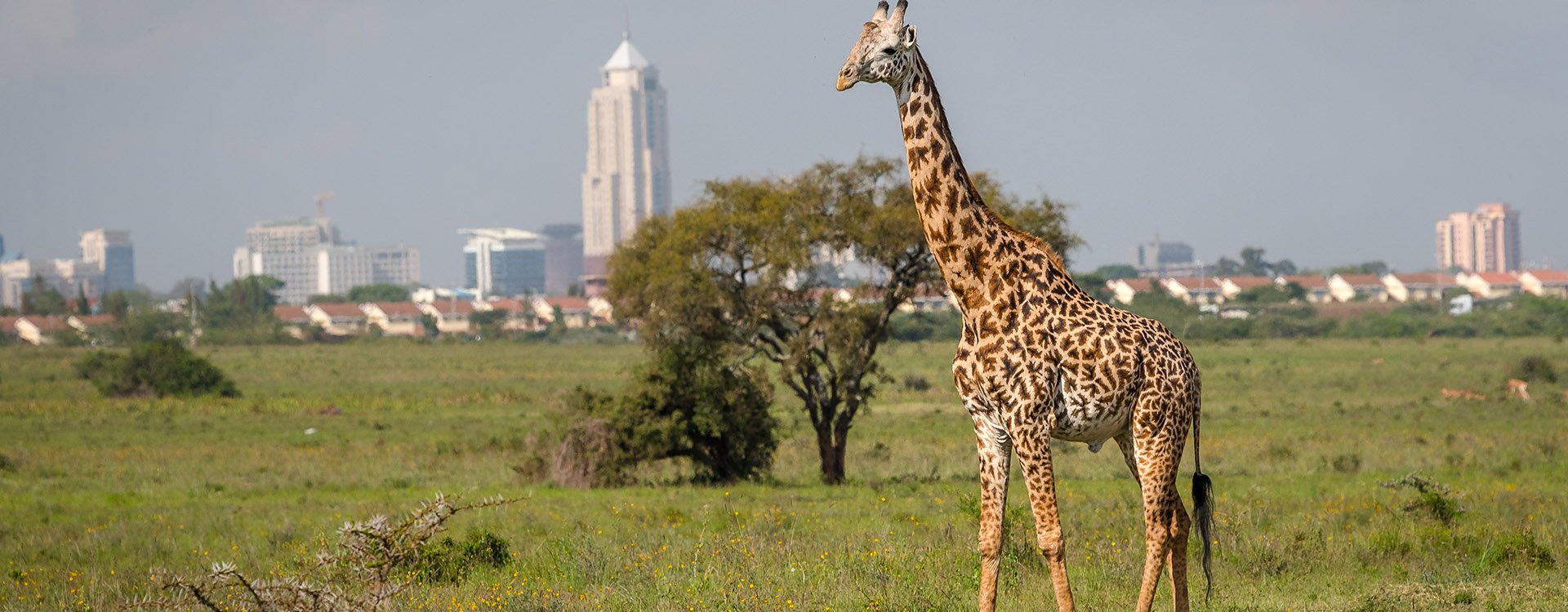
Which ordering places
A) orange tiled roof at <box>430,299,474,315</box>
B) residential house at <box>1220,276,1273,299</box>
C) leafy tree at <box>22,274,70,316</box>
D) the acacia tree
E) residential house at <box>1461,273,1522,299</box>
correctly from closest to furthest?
the acacia tree → leafy tree at <box>22,274,70,316</box> → residential house at <box>1220,276,1273,299</box> → orange tiled roof at <box>430,299,474,315</box> → residential house at <box>1461,273,1522,299</box>

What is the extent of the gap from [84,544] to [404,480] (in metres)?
9.56

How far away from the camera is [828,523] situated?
17812 mm

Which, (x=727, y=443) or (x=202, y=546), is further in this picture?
(x=727, y=443)

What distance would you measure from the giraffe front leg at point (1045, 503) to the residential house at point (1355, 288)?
172m

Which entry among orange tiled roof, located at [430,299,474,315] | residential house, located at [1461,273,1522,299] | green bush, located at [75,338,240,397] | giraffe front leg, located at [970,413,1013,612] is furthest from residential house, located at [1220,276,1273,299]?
giraffe front leg, located at [970,413,1013,612]

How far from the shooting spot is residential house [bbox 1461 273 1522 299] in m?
181

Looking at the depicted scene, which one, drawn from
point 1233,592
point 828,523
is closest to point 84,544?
point 828,523

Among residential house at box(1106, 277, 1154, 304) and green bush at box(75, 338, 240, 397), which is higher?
residential house at box(1106, 277, 1154, 304)

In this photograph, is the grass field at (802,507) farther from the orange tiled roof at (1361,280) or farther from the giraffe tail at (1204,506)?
the orange tiled roof at (1361,280)

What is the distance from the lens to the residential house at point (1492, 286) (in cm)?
18125

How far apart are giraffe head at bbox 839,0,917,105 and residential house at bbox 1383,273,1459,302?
566ft

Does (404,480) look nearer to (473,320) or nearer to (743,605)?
(743,605)

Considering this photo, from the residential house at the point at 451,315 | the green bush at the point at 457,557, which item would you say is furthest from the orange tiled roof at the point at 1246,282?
the green bush at the point at 457,557

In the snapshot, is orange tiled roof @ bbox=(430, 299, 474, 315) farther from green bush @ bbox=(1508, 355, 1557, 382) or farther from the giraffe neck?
the giraffe neck
